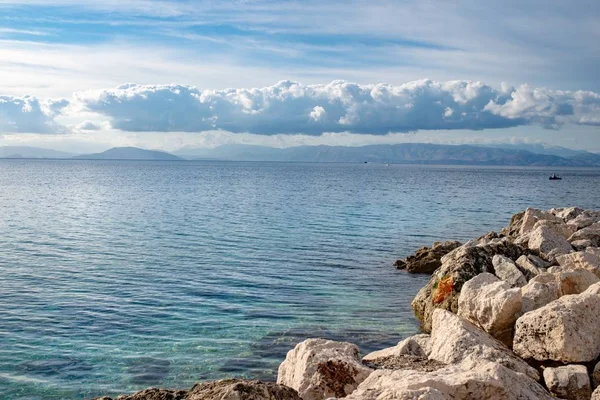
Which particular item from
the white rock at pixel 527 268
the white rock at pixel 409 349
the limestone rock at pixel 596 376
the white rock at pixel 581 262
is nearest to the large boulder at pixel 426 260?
the white rock at pixel 527 268

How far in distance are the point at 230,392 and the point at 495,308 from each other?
768 cm

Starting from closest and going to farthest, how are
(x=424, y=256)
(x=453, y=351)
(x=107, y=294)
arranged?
(x=453, y=351) < (x=107, y=294) < (x=424, y=256)

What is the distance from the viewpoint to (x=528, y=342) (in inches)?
456

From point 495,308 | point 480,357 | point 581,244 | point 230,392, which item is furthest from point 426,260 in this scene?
point 230,392

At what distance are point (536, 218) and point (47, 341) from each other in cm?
2262

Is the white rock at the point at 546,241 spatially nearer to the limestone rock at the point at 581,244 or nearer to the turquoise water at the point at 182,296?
the limestone rock at the point at 581,244

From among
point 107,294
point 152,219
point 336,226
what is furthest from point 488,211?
point 107,294

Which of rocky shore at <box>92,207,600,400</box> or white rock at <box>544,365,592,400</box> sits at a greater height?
rocky shore at <box>92,207,600,400</box>

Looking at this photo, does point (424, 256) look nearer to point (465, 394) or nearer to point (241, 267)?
point (241, 267)

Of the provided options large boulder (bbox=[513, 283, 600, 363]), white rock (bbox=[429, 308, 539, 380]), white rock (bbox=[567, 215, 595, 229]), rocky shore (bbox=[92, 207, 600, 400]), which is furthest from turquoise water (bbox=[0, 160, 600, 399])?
white rock (bbox=[567, 215, 595, 229])

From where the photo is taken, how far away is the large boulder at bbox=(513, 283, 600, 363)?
11008mm

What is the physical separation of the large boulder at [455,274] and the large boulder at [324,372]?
8670 millimetres

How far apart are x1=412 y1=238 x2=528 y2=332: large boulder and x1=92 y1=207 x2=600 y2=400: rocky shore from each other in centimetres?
16

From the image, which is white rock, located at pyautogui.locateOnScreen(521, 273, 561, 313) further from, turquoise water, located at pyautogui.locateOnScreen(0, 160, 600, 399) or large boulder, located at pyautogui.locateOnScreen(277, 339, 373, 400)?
large boulder, located at pyautogui.locateOnScreen(277, 339, 373, 400)
